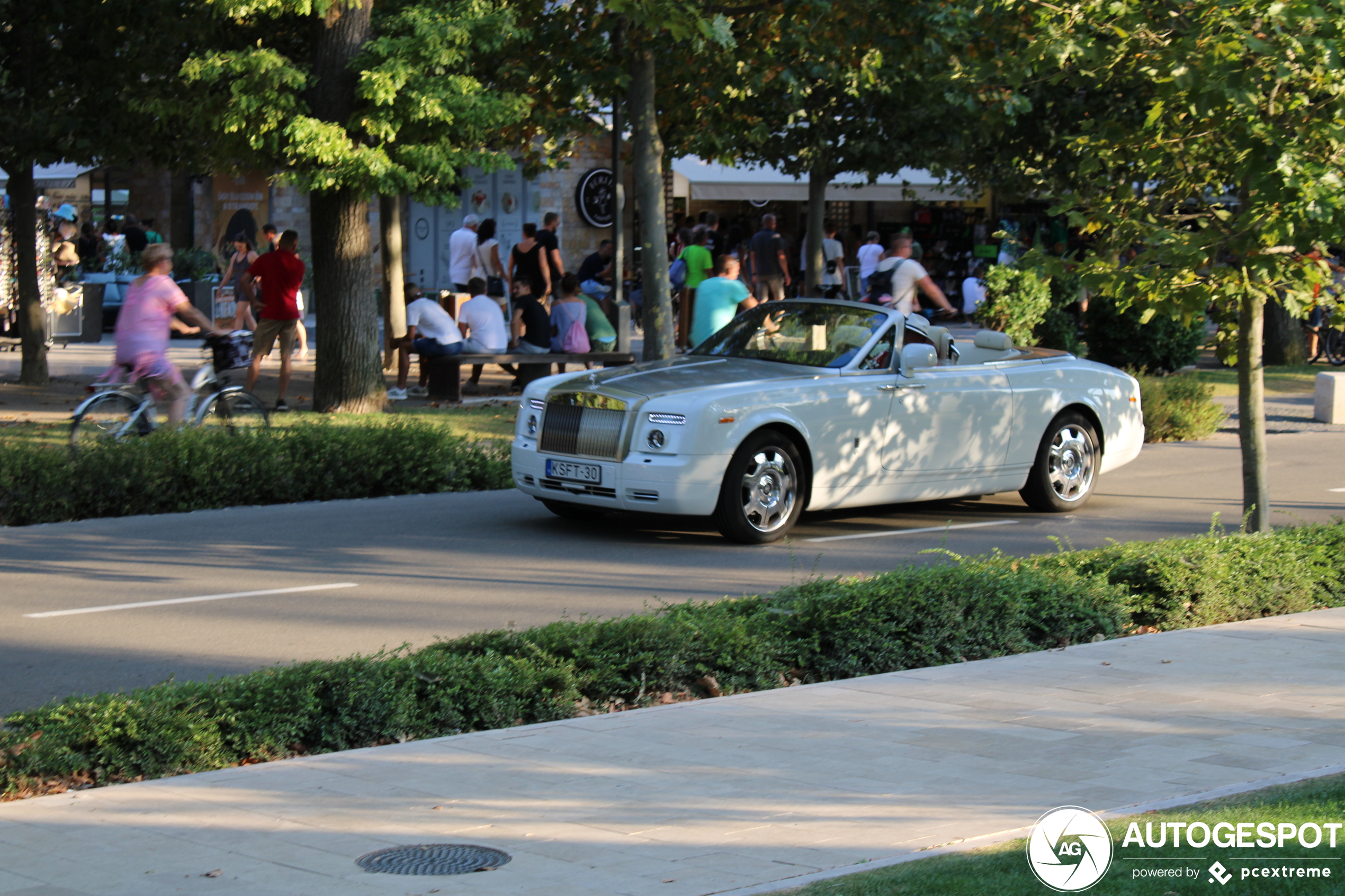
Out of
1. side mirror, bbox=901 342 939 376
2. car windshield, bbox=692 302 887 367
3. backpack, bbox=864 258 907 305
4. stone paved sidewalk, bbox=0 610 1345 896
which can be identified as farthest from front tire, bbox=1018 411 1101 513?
backpack, bbox=864 258 907 305

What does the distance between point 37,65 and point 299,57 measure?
3128 mm

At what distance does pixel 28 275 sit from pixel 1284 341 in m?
19.0

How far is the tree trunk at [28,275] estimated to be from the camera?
19.4 m

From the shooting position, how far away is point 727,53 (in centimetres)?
1819

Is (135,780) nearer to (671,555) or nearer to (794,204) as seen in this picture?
(671,555)

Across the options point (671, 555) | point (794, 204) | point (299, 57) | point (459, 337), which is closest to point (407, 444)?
point (671, 555)

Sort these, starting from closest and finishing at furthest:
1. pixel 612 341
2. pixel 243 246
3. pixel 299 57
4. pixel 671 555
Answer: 1. pixel 671 555
2. pixel 299 57
3. pixel 612 341
4. pixel 243 246

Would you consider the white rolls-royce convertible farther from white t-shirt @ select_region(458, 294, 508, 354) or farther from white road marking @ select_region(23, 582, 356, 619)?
white t-shirt @ select_region(458, 294, 508, 354)

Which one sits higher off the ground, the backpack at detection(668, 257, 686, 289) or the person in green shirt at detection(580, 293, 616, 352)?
the backpack at detection(668, 257, 686, 289)

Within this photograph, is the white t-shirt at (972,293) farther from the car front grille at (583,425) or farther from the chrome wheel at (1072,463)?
the car front grille at (583,425)

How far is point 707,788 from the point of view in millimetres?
5508

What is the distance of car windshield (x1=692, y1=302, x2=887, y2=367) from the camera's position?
470 inches

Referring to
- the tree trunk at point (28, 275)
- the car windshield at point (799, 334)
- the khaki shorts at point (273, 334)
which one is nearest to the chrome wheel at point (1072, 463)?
the car windshield at point (799, 334)

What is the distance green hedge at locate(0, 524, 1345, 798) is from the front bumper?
2181 mm
